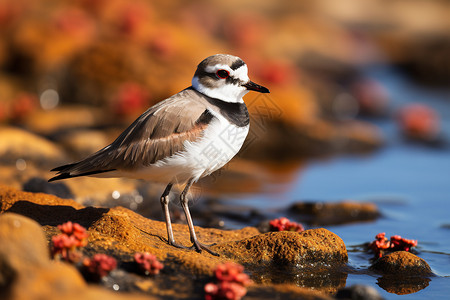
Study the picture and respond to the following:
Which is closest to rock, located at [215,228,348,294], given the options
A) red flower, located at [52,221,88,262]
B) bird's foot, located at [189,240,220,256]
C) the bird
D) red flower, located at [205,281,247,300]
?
bird's foot, located at [189,240,220,256]

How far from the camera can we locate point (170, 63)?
1416 centimetres

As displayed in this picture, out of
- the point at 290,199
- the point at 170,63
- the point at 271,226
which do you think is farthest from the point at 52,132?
the point at 271,226

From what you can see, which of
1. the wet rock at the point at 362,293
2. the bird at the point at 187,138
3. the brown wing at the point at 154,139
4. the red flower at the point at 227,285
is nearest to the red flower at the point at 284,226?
the bird at the point at 187,138

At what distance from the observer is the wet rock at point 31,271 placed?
377 centimetres

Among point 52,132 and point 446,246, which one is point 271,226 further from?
point 52,132

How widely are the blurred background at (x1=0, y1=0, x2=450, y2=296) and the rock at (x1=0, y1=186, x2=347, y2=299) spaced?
0.47 m

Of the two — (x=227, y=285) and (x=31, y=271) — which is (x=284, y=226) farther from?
(x=31, y=271)

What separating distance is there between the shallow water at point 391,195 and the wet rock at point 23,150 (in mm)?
3049

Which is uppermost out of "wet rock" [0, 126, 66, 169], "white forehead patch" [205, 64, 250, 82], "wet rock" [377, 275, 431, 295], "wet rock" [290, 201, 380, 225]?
"white forehead patch" [205, 64, 250, 82]

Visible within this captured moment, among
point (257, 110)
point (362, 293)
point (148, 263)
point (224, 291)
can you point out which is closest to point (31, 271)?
point (148, 263)

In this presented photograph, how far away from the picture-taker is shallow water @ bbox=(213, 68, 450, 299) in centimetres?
679

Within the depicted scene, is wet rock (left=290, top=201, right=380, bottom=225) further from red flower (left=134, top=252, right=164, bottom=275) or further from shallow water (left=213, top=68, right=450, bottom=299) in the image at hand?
red flower (left=134, top=252, right=164, bottom=275)

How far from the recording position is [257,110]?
25.8 ft

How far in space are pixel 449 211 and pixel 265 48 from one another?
13.2 m
